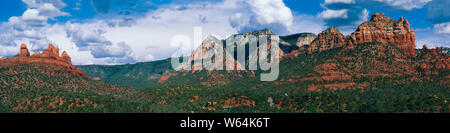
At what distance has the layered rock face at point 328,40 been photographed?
164 m

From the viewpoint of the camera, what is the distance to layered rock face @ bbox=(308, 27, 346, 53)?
Answer: 538ft

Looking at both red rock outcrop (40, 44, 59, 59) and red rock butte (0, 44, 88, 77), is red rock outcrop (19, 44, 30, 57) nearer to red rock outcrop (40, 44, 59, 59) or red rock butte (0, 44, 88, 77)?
red rock butte (0, 44, 88, 77)

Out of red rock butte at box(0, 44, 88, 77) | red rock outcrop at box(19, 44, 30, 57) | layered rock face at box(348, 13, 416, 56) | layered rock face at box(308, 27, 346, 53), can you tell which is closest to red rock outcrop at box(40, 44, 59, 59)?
red rock butte at box(0, 44, 88, 77)

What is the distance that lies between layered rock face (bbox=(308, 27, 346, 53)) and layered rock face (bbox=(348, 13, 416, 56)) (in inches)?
407

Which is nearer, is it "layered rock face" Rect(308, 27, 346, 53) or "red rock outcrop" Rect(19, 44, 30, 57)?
"red rock outcrop" Rect(19, 44, 30, 57)

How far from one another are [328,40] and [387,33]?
30536 mm

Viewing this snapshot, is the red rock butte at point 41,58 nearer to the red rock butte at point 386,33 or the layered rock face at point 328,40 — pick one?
the layered rock face at point 328,40

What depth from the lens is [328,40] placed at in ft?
563

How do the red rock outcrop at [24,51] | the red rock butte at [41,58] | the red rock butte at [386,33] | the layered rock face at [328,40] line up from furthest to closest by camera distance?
the layered rock face at [328,40], the red rock outcrop at [24,51], the red rock butte at [41,58], the red rock butte at [386,33]

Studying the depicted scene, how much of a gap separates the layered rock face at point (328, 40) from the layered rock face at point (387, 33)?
33.9 ft

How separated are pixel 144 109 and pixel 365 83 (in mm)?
74689

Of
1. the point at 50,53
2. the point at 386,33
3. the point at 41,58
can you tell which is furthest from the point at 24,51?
the point at 386,33

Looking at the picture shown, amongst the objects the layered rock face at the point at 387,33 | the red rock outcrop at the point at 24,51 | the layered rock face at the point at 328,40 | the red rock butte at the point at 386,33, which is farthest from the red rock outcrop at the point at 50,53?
the layered rock face at the point at 387,33
